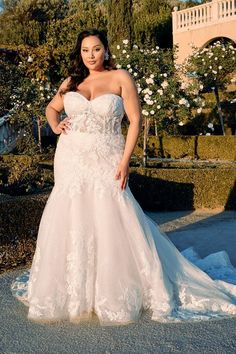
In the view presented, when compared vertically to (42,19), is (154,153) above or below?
below

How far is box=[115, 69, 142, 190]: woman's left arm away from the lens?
372 centimetres

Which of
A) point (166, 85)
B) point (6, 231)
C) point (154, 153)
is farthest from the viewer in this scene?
point (154, 153)

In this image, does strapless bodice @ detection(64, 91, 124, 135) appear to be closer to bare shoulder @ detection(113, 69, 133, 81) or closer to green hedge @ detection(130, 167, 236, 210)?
bare shoulder @ detection(113, 69, 133, 81)

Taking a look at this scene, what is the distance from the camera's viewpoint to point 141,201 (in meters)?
9.30

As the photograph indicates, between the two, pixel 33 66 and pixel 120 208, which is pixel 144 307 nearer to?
pixel 120 208

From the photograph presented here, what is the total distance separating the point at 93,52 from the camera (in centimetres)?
380

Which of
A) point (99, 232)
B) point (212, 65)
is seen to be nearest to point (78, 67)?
point (99, 232)

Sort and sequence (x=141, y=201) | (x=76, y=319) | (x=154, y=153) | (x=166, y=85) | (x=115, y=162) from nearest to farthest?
(x=76, y=319) → (x=115, y=162) → (x=141, y=201) → (x=166, y=85) → (x=154, y=153)

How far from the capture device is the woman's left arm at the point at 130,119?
12.2 feet

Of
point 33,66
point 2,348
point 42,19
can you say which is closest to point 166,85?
point 33,66

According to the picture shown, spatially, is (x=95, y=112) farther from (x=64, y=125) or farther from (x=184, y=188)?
(x=184, y=188)

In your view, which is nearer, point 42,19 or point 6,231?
point 6,231

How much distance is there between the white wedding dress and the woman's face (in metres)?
0.27

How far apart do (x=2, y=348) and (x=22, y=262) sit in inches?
87.9
